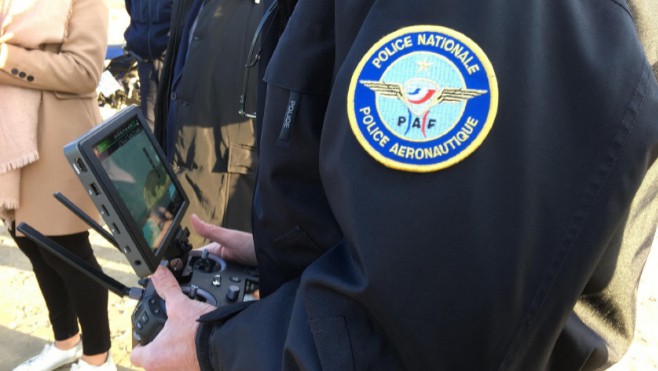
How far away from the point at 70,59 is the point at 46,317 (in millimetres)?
1572

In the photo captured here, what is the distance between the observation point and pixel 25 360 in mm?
2783

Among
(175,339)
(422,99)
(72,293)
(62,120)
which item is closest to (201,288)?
(175,339)

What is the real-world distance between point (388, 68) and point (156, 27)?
295 centimetres

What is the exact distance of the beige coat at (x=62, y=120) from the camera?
7.20 ft

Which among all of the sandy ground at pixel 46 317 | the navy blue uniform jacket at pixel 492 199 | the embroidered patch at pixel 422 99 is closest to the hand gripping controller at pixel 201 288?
the navy blue uniform jacket at pixel 492 199

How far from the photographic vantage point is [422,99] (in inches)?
28.6

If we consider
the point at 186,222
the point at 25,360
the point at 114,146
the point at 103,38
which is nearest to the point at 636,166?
the point at 114,146

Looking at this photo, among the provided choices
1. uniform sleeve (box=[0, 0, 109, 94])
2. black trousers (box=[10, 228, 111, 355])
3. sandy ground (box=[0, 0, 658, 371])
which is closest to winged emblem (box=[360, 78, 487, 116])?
uniform sleeve (box=[0, 0, 109, 94])

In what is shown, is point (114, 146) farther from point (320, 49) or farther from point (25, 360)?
point (25, 360)

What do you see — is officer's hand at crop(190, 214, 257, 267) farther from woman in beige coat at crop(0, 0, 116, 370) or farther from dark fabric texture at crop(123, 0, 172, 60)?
dark fabric texture at crop(123, 0, 172, 60)

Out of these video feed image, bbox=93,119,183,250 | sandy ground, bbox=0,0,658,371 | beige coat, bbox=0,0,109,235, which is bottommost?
sandy ground, bbox=0,0,658,371

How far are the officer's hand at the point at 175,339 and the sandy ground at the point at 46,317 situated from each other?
192cm

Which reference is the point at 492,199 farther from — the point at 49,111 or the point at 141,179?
the point at 49,111

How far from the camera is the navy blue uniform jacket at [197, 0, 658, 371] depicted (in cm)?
70
